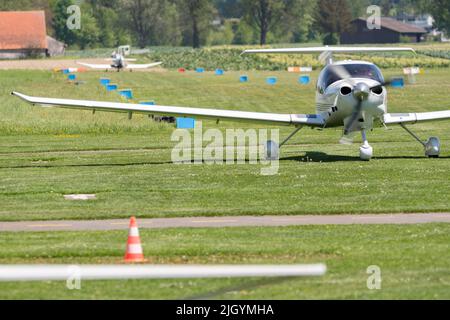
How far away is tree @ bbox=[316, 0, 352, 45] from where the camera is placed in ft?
429

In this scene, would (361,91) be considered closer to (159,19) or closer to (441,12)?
(441,12)

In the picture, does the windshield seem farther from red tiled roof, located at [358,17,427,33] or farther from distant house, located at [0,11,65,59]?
red tiled roof, located at [358,17,427,33]

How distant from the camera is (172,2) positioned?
15750 cm

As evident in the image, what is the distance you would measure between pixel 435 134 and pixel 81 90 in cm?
2654

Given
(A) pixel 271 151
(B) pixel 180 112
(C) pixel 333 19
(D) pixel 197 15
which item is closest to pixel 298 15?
(D) pixel 197 15

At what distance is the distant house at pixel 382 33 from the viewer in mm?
133125

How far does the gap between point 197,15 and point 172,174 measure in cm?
12583

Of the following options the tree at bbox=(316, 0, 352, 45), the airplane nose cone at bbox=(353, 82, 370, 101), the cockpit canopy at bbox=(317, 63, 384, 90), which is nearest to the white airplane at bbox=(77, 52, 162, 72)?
the tree at bbox=(316, 0, 352, 45)

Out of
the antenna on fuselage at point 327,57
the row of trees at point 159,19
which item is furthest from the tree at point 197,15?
the antenna on fuselage at point 327,57

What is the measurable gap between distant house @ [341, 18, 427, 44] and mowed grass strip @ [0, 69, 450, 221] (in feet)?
310

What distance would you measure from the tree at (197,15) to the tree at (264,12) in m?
5.35

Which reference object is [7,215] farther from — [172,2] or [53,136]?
[172,2]

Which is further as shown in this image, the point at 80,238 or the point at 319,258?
the point at 80,238
